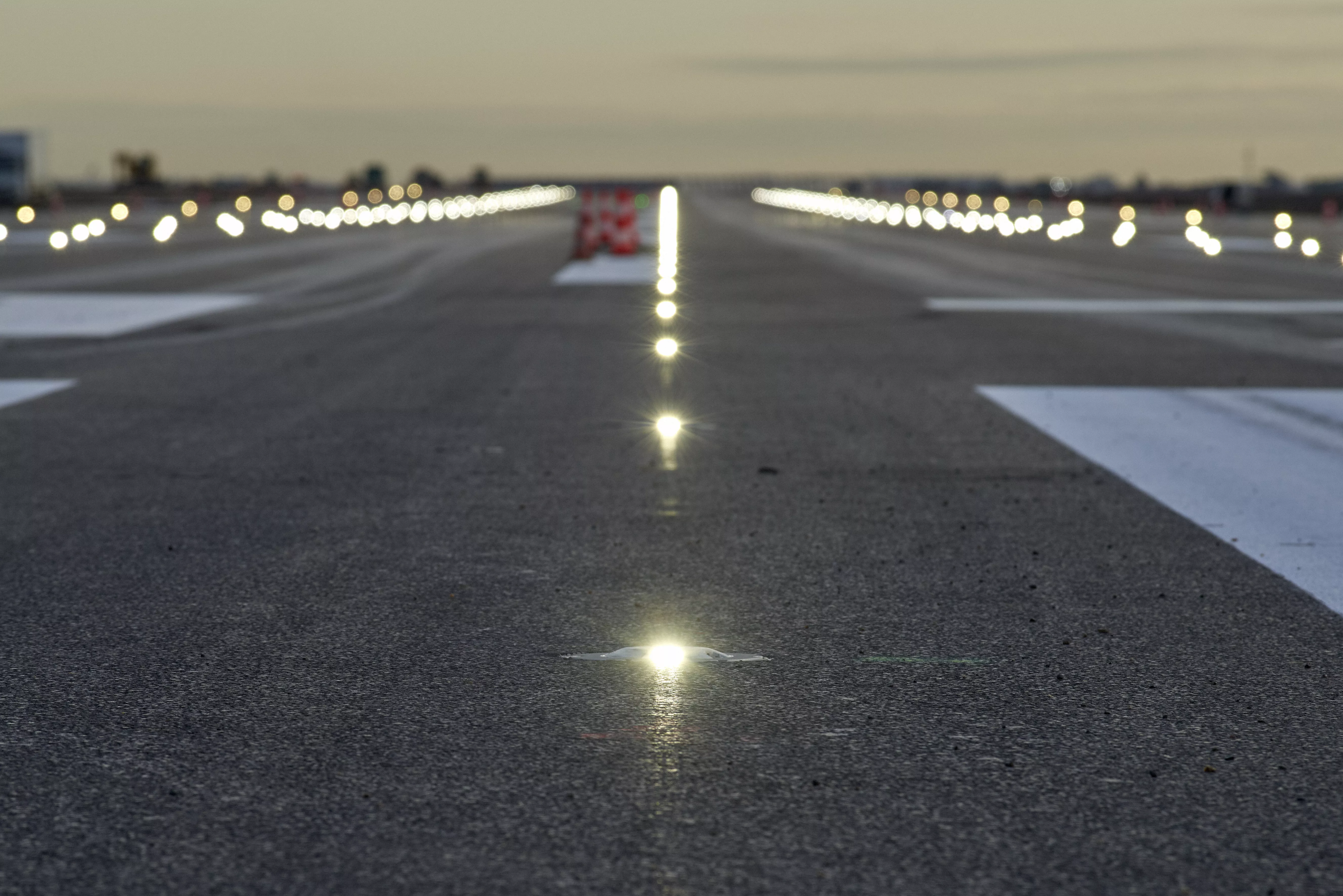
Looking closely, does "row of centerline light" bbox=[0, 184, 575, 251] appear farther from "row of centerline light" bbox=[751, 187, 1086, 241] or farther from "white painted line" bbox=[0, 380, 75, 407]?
"white painted line" bbox=[0, 380, 75, 407]

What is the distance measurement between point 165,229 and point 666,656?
45.0 m

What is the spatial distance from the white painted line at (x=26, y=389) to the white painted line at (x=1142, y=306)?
34.6ft

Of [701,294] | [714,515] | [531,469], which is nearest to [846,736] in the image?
[714,515]

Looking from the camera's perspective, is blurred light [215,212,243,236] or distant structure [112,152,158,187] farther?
distant structure [112,152,158,187]

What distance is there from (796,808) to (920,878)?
17.8 inches

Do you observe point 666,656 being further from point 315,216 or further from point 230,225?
point 315,216

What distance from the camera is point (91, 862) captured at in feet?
11.2

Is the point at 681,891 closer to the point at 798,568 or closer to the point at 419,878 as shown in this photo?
the point at 419,878

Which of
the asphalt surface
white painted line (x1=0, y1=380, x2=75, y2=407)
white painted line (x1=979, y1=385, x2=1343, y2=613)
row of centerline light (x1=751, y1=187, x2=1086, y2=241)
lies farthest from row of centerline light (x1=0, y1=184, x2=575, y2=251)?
white painted line (x1=979, y1=385, x2=1343, y2=613)

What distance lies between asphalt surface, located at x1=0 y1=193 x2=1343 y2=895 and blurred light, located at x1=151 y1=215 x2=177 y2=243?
99.3 feet

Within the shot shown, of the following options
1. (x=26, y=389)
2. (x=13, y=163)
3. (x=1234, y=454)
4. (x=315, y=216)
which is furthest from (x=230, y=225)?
(x=1234, y=454)

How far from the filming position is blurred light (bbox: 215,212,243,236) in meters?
44.8

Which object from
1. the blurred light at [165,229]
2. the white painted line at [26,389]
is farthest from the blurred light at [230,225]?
the white painted line at [26,389]

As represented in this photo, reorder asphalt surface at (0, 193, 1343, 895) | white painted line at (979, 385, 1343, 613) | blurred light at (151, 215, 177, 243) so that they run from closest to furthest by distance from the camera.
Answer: asphalt surface at (0, 193, 1343, 895) < white painted line at (979, 385, 1343, 613) < blurred light at (151, 215, 177, 243)
